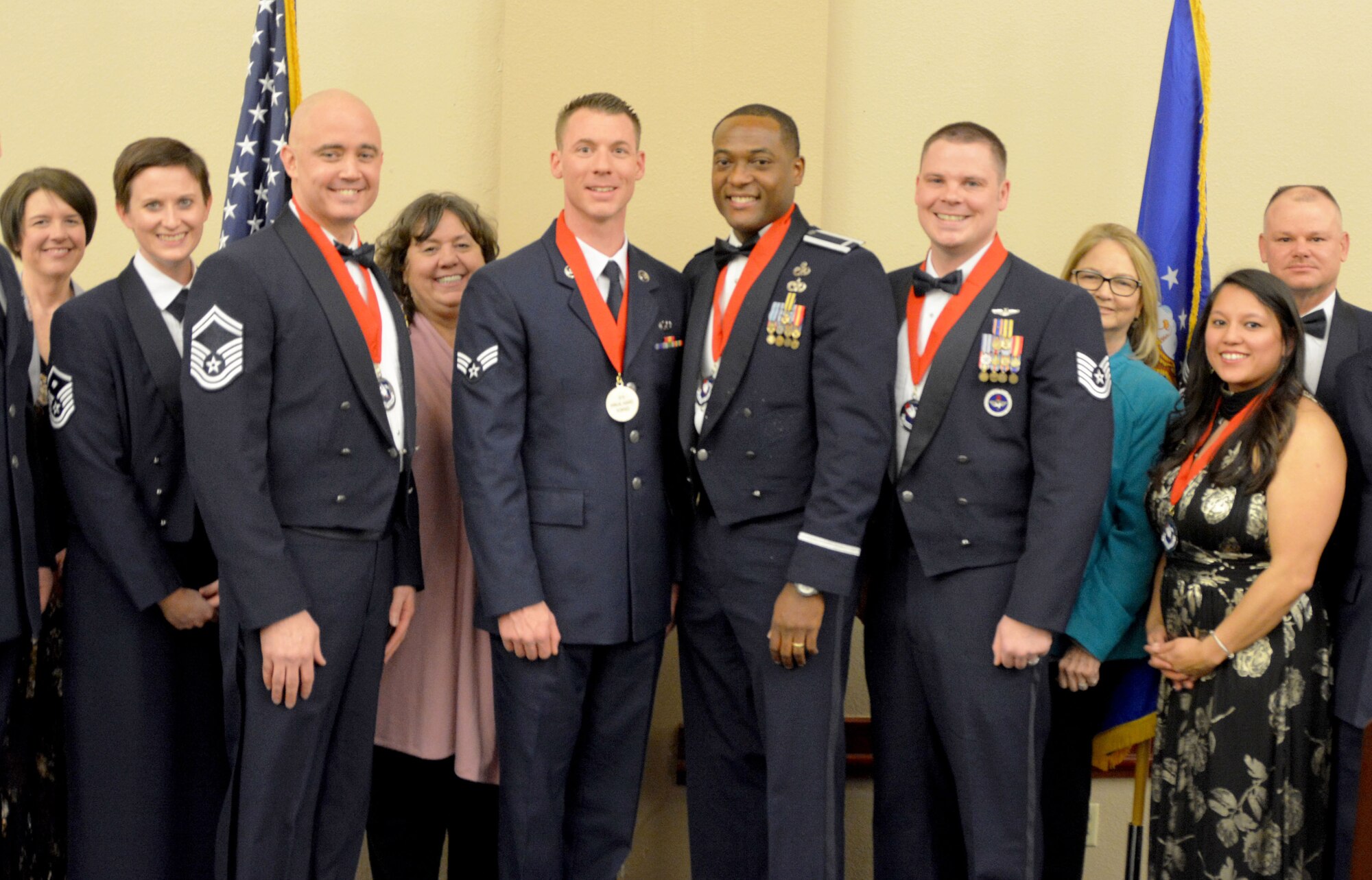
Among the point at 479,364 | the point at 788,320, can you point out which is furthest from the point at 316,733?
the point at 788,320

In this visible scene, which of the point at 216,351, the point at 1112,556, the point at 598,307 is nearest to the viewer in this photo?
the point at 216,351

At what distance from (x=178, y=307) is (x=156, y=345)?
0.42ft

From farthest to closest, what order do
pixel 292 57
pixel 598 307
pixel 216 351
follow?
pixel 292 57, pixel 598 307, pixel 216 351

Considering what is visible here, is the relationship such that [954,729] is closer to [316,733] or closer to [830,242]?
[830,242]

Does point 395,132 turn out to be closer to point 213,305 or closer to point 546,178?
point 546,178

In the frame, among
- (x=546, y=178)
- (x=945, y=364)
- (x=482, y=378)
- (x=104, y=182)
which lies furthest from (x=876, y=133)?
(x=104, y=182)

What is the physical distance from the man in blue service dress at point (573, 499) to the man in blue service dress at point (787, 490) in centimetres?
12

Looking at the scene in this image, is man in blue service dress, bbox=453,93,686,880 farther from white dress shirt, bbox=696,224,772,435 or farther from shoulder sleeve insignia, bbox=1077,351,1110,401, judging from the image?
shoulder sleeve insignia, bbox=1077,351,1110,401

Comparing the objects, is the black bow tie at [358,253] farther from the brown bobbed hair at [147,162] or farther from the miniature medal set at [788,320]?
the miniature medal set at [788,320]

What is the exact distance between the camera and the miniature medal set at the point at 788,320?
259cm

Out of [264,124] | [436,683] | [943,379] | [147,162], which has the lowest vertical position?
[436,683]

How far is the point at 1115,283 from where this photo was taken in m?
3.09

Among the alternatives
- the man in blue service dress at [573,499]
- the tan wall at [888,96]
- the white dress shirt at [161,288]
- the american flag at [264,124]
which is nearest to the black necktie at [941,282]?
the man in blue service dress at [573,499]

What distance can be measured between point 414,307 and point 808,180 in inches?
46.7
